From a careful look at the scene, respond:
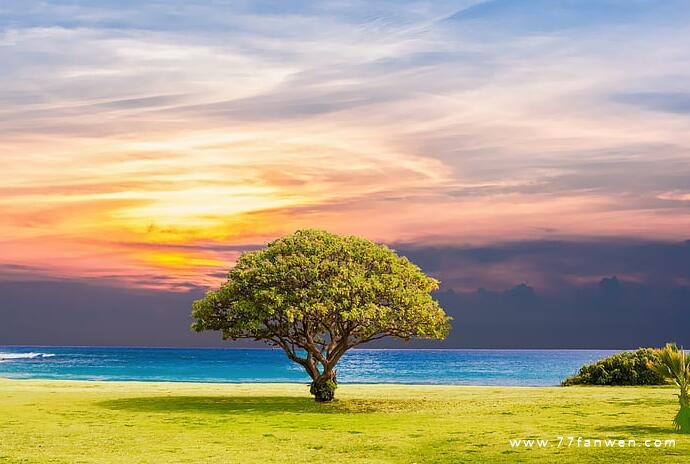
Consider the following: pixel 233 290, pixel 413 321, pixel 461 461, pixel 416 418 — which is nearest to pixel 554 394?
pixel 413 321

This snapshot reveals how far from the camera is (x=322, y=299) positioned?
1996 inches

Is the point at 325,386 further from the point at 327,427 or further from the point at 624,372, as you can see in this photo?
the point at 624,372

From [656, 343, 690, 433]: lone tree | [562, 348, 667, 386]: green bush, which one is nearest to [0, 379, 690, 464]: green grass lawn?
[656, 343, 690, 433]: lone tree

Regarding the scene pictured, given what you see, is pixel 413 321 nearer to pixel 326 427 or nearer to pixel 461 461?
pixel 326 427

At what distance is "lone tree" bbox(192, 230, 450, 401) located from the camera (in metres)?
50.6

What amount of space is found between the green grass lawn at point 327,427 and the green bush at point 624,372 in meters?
14.6

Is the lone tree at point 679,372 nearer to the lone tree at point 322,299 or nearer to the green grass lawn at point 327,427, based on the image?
the green grass lawn at point 327,427

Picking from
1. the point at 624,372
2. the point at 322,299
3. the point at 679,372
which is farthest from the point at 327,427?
the point at 624,372

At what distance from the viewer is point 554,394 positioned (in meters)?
64.9

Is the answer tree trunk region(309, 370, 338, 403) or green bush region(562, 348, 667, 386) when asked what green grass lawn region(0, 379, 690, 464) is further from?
green bush region(562, 348, 667, 386)

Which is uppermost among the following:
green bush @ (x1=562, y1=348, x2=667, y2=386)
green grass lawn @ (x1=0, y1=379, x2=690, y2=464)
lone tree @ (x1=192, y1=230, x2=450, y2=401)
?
lone tree @ (x1=192, y1=230, x2=450, y2=401)

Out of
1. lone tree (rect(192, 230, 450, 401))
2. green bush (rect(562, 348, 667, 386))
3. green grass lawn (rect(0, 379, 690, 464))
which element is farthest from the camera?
green bush (rect(562, 348, 667, 386))

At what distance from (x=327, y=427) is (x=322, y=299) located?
1065cm

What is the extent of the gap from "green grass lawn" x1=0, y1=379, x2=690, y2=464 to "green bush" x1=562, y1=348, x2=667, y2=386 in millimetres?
14581
